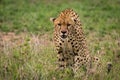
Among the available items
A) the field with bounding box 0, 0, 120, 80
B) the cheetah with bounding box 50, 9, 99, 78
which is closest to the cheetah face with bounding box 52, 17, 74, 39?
the cheetah with bounding box 50, 9, 99, 78

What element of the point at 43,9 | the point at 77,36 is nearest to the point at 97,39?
the point at 77,36

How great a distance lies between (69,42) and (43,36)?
5.83ft

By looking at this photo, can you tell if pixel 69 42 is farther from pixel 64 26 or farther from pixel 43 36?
pixel 43 36

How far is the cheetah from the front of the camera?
24.1 feet

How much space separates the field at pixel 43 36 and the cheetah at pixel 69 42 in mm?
174

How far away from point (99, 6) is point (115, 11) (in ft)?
2.75

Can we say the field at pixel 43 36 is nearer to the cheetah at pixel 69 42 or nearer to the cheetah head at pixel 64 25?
the cheetah at pixel 69 42

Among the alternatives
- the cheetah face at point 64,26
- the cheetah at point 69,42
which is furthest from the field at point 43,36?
the cheetah face at point 64,26

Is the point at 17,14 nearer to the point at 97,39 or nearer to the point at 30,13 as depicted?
the point at 30,13

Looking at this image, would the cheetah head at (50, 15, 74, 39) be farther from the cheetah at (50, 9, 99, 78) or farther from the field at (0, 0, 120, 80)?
the field at (0, 0, 120, 80)

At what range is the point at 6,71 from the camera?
6.61 metres

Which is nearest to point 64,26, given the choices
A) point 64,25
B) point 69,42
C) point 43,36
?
point 64,25

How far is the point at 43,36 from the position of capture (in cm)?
911

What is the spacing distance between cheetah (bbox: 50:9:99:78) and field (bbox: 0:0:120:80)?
0.17 m
